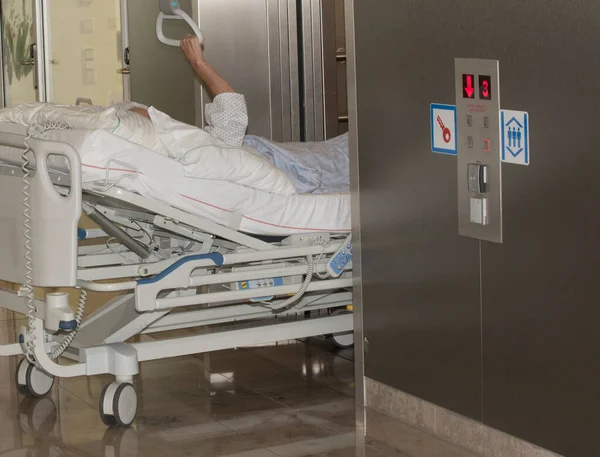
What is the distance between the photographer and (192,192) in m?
3.81

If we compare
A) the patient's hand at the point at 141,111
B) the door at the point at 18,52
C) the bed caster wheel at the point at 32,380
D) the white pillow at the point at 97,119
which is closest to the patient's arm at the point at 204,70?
the patient's hand at the point at 141,111

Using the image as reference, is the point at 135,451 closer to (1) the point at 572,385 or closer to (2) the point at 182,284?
(2) the point at 182,284

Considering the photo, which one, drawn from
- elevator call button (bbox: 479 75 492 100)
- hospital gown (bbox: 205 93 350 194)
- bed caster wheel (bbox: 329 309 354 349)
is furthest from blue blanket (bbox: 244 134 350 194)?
elevator call button (bbox: 479 75 492 100)

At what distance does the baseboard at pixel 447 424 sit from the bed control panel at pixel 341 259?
42cm

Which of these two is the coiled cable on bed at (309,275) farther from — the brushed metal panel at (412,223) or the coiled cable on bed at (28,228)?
the coiled cable on bed at (28,228)

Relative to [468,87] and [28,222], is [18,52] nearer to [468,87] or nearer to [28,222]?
[28,222]

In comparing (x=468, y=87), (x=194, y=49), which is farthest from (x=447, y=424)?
(x=194, y=49)

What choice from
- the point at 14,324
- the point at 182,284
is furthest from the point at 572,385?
the point at 14,324

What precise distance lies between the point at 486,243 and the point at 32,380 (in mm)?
1948

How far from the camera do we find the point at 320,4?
552cm

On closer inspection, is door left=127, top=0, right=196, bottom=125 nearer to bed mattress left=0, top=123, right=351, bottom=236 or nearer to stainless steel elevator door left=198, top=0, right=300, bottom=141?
stainless steel elevator door left=198, top=0, right=300, bottom=141

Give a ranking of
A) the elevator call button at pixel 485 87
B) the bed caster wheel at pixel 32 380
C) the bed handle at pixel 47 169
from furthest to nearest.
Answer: the bed caster wheel at pixel 32 380
the bed handle at pixel 47 169
the elevator call button at pixel 485 87

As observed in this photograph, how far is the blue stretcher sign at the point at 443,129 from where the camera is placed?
11.4 feet

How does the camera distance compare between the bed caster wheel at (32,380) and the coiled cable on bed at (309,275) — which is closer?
the coiled cable on bed at (309,275)
